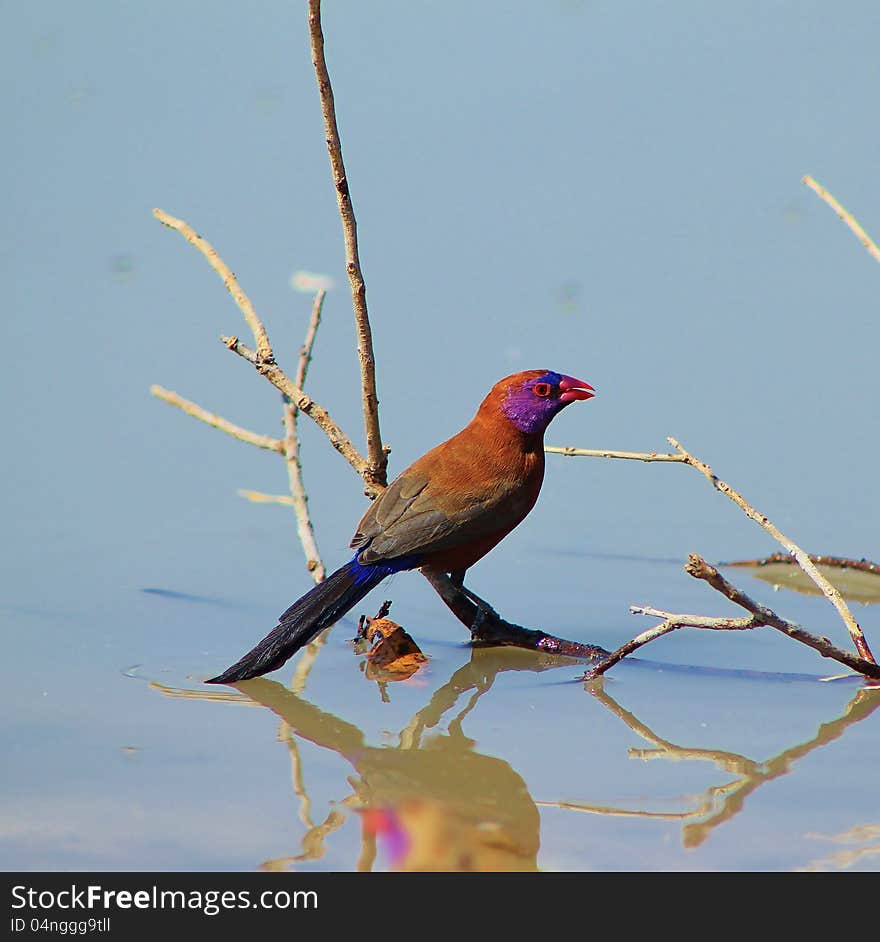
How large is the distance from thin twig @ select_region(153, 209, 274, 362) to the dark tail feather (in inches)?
27.9

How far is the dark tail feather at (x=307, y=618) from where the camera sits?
309cm

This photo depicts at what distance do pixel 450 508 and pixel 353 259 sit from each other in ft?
2.22

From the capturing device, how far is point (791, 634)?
2893 millimetres

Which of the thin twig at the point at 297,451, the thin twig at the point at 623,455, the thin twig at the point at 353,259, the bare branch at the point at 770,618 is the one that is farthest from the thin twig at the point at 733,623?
the thin twig at the point at 297,451

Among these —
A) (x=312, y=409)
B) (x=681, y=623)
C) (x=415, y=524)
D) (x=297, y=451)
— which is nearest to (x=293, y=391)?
(x=312, y=409)

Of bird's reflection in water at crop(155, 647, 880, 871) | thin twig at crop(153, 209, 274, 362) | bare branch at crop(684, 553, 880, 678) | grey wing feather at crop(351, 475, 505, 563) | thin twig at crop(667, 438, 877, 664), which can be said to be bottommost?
bird's reflection in water at crop(155, 647, 880, 871)

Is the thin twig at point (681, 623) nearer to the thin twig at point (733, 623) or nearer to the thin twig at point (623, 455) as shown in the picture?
the thin twig at point (733, 623)

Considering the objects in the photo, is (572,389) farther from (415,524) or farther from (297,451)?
(297,451)

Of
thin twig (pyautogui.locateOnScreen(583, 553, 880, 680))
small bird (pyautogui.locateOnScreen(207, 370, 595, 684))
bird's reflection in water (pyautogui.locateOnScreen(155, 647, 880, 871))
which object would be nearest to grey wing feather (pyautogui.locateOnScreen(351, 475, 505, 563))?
small bird (pyautogui.locateOnScreen(207, 370, 595, 684))

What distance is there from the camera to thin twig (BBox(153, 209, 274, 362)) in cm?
360

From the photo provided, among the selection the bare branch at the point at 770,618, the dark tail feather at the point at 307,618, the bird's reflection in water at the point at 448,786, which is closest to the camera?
the bird's reflection in water at the point at 448,786

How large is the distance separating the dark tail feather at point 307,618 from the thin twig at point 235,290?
0.71 meters

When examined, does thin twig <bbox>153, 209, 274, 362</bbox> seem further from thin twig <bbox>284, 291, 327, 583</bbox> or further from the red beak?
the red beak
